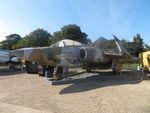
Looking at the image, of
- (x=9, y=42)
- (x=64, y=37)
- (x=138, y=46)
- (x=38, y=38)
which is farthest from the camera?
(x=9, y=42)

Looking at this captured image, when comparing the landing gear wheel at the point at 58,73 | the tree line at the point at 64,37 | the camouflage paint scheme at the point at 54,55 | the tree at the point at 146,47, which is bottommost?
the landing gear wheel at the point at 58,73

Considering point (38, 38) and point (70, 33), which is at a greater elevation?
point (70, 33)

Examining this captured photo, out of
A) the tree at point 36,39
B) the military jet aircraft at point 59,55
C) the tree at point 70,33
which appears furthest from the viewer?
the tree at point 36,39

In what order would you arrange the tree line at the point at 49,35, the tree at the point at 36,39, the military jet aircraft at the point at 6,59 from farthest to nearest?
the tree at the point at 36,39, the tree line at the point at 49,35, the military jet aircraft at the point at 6,59

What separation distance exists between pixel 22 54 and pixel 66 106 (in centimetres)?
478

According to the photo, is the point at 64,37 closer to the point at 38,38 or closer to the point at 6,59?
the point at 38,38

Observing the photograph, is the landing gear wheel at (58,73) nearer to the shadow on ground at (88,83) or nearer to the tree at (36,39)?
the shadow on ground at (88,83)

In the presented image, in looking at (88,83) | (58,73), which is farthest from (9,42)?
(88,83)

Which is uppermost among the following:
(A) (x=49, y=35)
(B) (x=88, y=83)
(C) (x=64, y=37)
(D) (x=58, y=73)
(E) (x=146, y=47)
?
(A) (x=49, y=35)

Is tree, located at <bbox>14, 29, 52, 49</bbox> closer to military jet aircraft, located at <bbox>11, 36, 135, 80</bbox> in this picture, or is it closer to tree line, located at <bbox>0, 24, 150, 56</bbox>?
tree line, located at <bbox>0, 24, 150, 56</bbox>

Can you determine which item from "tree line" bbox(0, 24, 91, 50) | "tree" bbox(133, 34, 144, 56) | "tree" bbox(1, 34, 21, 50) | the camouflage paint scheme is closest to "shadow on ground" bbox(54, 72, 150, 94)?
the camouflage paint scheme

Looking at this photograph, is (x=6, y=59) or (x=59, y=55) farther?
Answer: (x=6, y=59)

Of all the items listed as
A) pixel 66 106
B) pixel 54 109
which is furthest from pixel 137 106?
pixel 54 109

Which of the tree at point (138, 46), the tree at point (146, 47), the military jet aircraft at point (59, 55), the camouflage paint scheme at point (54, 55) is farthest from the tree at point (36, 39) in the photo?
the camouflage paint scheme at point (54, 55)
